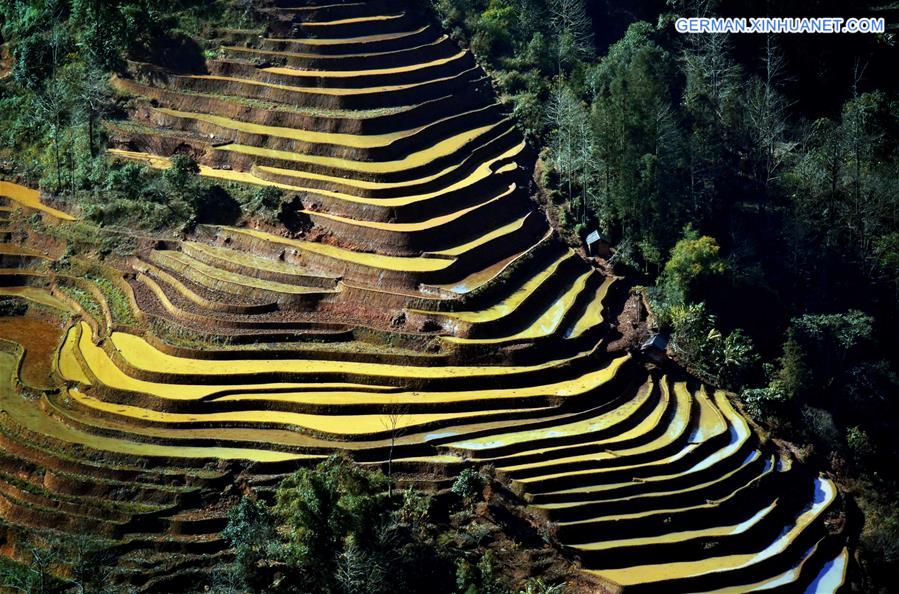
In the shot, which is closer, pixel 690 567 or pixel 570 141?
pixel 690 567

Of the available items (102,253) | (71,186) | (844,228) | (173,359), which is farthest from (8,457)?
(844,228)

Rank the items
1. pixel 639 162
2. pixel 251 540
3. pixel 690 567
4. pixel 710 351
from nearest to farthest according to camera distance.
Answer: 1. pixel 251 540
2. pixel 690 567
3. pixel 710 351
4. pixel 639 162

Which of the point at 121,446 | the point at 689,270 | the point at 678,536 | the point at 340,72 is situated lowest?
the point at 678,536

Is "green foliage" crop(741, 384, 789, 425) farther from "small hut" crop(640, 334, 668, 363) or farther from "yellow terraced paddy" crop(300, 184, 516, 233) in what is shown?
"yellow terraced paddy" crop(300, 184, 516, 233)

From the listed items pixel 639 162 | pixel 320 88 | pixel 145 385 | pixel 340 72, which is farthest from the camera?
pixel 340 72

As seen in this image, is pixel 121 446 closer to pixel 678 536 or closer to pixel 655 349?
pixel 678 536

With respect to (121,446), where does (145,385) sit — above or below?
above

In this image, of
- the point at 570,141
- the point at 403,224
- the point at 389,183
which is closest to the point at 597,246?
the point at 570,141
